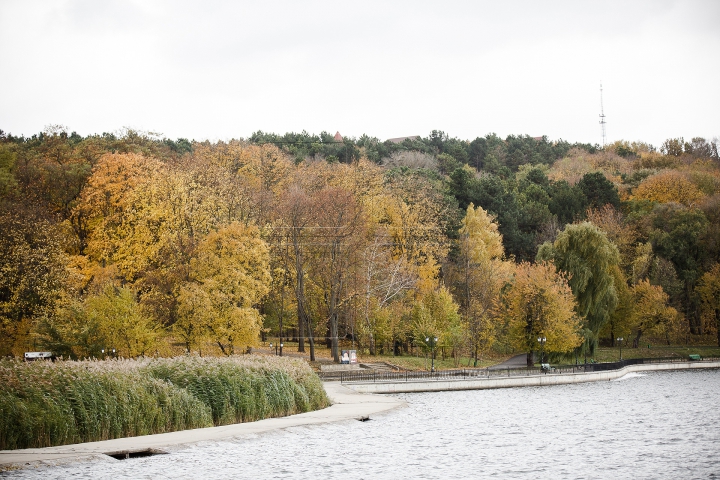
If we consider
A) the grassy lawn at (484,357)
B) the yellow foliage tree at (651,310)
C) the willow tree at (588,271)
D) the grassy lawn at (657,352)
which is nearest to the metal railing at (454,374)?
the willow tree at (588,271)

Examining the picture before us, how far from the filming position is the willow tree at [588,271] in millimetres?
65875

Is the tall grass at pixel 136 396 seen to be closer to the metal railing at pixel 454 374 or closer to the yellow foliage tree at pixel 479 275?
the metal railing at pixel 454 374

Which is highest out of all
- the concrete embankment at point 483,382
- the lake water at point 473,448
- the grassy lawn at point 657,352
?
the grassy lawn at point 657,352

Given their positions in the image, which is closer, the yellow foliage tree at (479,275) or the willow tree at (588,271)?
the willow tree at (588,271)

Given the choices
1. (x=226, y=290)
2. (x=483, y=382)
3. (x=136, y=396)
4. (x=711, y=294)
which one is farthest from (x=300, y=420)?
(x=711, y=294)

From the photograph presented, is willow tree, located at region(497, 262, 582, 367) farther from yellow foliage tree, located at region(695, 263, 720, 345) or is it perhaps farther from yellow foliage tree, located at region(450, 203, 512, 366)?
yellow foliage tree, located at region(695, 263, 720, 345)

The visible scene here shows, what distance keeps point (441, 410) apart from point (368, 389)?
7.87 metres

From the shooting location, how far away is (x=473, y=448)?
28312mm

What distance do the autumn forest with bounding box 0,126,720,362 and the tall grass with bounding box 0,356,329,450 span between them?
1669cm

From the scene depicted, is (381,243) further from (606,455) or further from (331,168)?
(606,455)

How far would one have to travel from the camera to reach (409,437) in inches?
1177

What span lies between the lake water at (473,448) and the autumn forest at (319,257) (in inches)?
654

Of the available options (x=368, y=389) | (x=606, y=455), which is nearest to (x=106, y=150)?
(x=368, y=389)

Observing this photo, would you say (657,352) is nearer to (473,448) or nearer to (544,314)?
(544,314)
